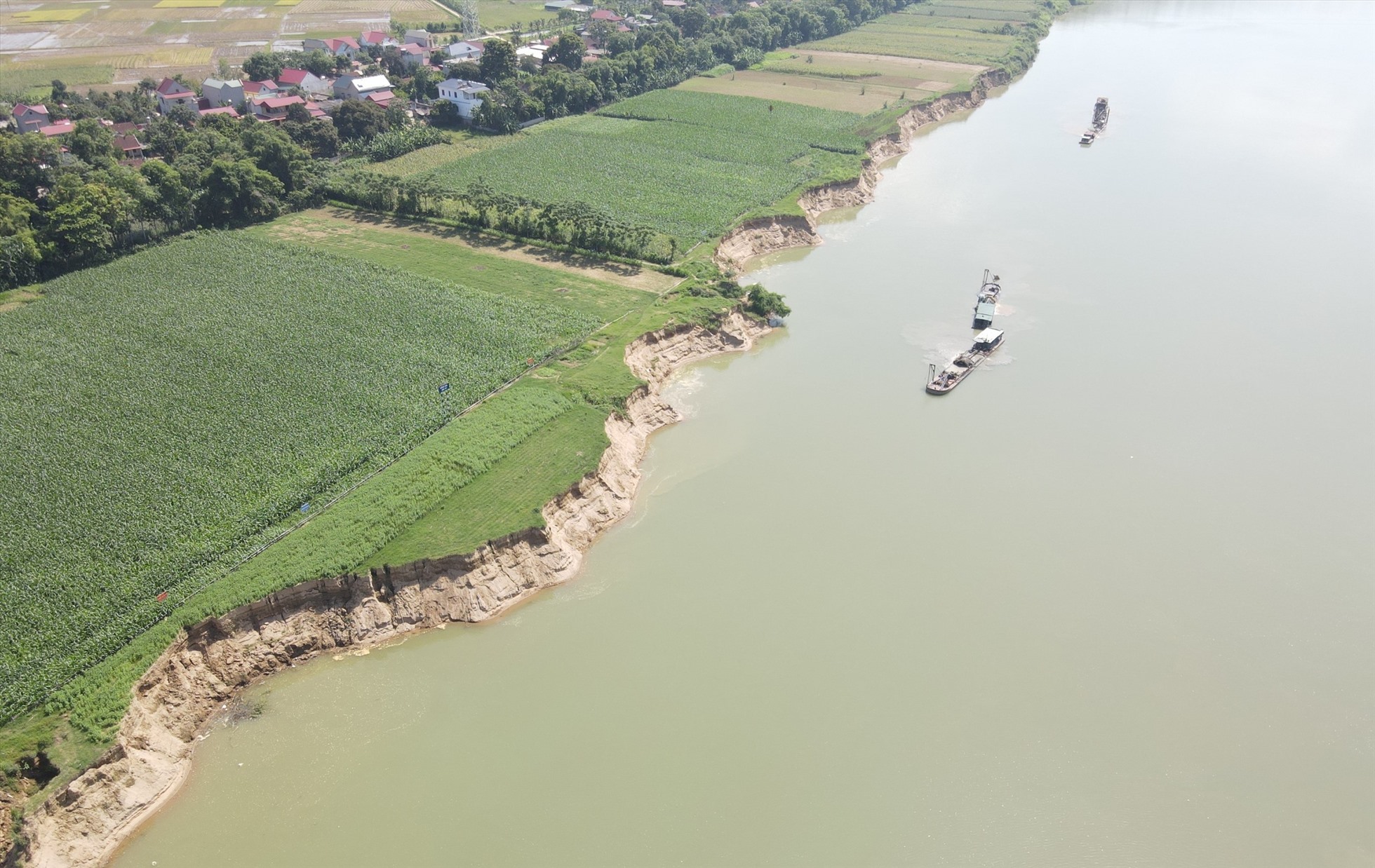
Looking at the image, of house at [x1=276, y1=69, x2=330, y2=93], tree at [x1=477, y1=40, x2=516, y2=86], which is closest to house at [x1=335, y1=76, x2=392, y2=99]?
house at [x1=276, y1=69, x2=330, y2=93]

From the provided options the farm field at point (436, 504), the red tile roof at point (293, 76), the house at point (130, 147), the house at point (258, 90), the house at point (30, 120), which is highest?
the red tile roof at point (293, 76)

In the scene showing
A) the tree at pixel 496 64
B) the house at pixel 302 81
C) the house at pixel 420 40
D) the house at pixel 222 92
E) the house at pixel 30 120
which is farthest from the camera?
the house at pixel 420 40

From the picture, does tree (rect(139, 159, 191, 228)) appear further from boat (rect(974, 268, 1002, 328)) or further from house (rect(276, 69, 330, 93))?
boat (rect(974, 268, 1002, 328))

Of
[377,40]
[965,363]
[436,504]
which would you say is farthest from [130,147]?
[965,363]

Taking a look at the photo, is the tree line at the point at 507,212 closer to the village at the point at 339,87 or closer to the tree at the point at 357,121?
the tree at the point at 357,121

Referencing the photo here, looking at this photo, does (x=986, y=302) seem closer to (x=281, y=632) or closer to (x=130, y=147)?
(x=281, y=632)

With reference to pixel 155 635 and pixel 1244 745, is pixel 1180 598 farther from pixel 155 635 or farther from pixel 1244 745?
pixel 155 635

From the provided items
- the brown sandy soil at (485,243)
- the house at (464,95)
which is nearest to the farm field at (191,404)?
the brown sandy soil at (485,243)

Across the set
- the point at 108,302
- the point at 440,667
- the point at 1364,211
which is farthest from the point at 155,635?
the point at 1364,211
